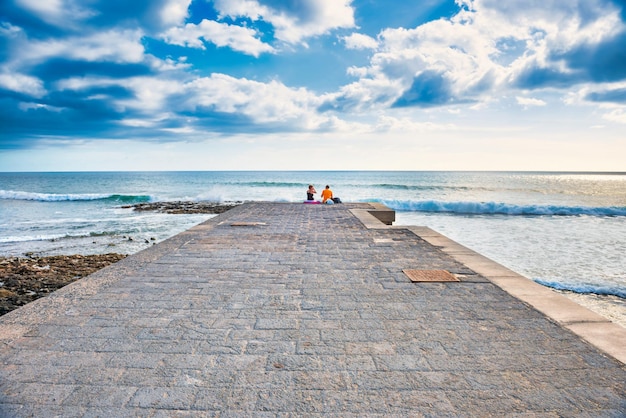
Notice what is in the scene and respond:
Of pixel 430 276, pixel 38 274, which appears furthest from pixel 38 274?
pixel 430 276

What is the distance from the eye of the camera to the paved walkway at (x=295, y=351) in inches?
87.9

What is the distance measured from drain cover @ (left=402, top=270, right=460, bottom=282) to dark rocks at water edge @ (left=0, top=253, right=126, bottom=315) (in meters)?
6.00

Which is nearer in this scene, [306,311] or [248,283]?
[306,311]

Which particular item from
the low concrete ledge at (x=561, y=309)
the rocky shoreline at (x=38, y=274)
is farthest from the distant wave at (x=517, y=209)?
the rocky shoreline at (x=38, y=274)

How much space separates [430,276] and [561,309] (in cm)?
148

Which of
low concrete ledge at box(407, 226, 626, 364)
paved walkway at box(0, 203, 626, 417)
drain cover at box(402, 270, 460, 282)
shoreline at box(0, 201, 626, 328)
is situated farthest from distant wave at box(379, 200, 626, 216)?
paved walkway at box(0, 203, 626, 417)

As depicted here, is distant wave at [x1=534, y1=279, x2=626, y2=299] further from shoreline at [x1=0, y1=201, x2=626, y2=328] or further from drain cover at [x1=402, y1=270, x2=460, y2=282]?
drain cover at [x1=402, y1=270, x2=460, y2=282]

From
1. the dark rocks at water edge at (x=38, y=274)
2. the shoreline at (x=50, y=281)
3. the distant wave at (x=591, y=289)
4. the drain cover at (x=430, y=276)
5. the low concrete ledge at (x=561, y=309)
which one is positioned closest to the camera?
the low concrete ledge at (x=561, y=309)

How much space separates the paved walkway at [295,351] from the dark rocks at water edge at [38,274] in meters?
2.80

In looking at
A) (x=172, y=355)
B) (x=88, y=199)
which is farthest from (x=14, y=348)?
(x=88, y=199)

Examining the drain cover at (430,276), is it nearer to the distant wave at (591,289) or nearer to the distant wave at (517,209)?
the distant wave at (591,289)

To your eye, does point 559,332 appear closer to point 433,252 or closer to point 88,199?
point 433,252

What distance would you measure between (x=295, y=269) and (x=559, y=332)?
10.4 feet

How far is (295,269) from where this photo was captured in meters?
5.28
